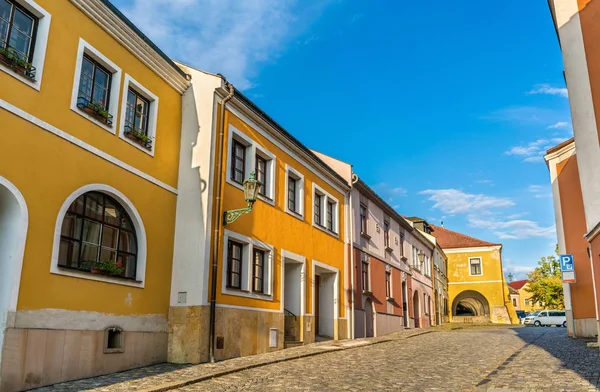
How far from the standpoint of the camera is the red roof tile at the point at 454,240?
5016cm

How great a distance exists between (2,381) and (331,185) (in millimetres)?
14204

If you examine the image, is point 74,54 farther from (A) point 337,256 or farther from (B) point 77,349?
(A) point 337,256

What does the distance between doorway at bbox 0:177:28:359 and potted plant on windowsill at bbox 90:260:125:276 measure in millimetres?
1757

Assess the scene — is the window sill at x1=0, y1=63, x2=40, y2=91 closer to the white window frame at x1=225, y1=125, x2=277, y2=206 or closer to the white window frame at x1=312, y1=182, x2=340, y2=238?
the white window frame at x1=225, y1=125, x2=277, y2=206

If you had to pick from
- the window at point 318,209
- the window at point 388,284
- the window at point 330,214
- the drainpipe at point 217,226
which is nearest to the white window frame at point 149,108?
the drainpipe at point 217,226

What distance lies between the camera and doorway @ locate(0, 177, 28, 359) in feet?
27.5

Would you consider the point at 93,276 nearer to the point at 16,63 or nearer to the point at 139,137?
the point at 139,137

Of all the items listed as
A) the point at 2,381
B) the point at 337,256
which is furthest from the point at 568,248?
the point at 2,381

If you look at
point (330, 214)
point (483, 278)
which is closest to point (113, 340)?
point (330, 214)

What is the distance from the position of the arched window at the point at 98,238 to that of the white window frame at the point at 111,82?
1504 millimetres

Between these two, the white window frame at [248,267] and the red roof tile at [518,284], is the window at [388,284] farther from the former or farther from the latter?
the red roof tile at [518,284]

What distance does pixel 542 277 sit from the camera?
54531 mm

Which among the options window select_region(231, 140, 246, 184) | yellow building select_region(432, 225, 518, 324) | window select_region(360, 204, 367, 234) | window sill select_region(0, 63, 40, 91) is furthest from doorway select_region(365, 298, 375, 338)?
yellow building select_region(432, 225, 518, 324)

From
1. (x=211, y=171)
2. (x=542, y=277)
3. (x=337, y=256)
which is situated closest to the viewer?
(x=211, y=171)
